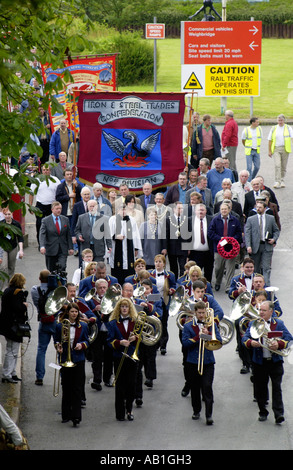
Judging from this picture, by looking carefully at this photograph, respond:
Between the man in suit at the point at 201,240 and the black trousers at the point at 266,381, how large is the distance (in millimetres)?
4877

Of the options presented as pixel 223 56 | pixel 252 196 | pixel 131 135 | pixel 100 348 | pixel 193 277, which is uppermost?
pixel 223 56

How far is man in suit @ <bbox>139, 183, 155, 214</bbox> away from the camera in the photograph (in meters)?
17.7

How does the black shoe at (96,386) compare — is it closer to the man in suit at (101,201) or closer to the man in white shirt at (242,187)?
the man in suit at (101,201)

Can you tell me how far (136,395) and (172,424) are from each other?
2.93ft

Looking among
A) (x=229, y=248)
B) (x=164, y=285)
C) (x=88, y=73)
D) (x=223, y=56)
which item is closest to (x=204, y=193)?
(x=229, y=248)

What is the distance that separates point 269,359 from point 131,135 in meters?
6.89

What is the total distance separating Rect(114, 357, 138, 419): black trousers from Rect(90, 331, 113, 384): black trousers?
98 cm

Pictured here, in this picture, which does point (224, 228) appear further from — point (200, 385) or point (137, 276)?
point (200, 385)

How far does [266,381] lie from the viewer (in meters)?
12.4

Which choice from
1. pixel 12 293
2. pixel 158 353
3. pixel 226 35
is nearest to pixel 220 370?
pixel 158 353

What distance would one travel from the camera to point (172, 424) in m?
12.2

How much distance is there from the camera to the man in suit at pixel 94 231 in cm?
1680

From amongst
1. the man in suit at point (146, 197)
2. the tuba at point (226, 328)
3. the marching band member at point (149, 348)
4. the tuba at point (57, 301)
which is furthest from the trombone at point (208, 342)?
the man in suit at point (146, 197)

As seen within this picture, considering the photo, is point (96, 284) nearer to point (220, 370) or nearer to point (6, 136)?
point (220, 370)
